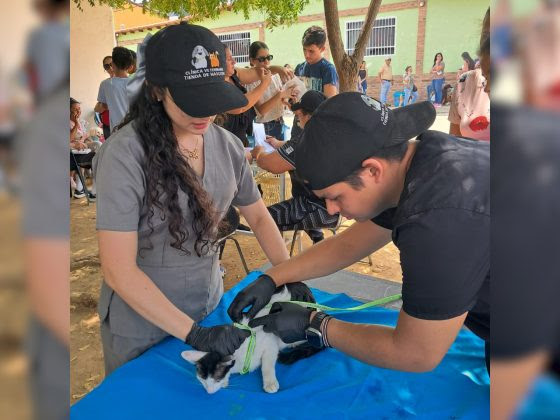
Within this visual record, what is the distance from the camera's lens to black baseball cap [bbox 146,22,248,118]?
4.27 ft

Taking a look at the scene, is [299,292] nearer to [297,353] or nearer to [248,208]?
[297,353]

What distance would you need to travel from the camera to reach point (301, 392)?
1.48 metres

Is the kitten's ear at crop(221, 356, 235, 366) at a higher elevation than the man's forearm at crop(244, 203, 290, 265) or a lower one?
lower

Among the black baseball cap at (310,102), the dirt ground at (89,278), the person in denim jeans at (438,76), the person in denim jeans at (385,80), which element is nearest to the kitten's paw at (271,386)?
the dirt ground at (89,278)

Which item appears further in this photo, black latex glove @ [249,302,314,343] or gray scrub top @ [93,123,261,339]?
black latex glove @ [249,302,314,343]

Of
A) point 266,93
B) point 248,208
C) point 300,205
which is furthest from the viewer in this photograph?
point 266,93

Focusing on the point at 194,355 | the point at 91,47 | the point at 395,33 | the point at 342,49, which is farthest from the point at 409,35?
the point at 194,355

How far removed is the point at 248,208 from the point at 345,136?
0.81 metres

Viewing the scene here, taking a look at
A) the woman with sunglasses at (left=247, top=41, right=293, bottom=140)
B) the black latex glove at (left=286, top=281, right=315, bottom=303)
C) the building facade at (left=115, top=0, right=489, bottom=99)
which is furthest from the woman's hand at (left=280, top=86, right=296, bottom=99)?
the building facade at (left=115, top=0, right=489, bottom=99)

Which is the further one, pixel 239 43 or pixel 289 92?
pixel 239 43

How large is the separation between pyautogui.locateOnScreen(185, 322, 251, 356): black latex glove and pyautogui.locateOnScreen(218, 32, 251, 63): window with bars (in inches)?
711

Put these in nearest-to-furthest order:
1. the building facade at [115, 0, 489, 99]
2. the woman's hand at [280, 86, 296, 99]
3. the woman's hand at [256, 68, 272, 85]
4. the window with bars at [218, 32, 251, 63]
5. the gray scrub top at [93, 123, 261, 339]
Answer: the gray scrub top at [93, 123, 261, 339] → the woman's hand at [256, 68, 272, 85] → the woman's hand at [280, 86, 296, 99] → the building facade at [115, 0, 489, 99] → the window with bars at [218, 32, 251, 63]

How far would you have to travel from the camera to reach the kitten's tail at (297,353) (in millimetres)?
1677

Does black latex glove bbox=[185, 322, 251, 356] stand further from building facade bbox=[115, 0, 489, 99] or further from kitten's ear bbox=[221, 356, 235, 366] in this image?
building facade bbox=[115, 0, 489, 99]
